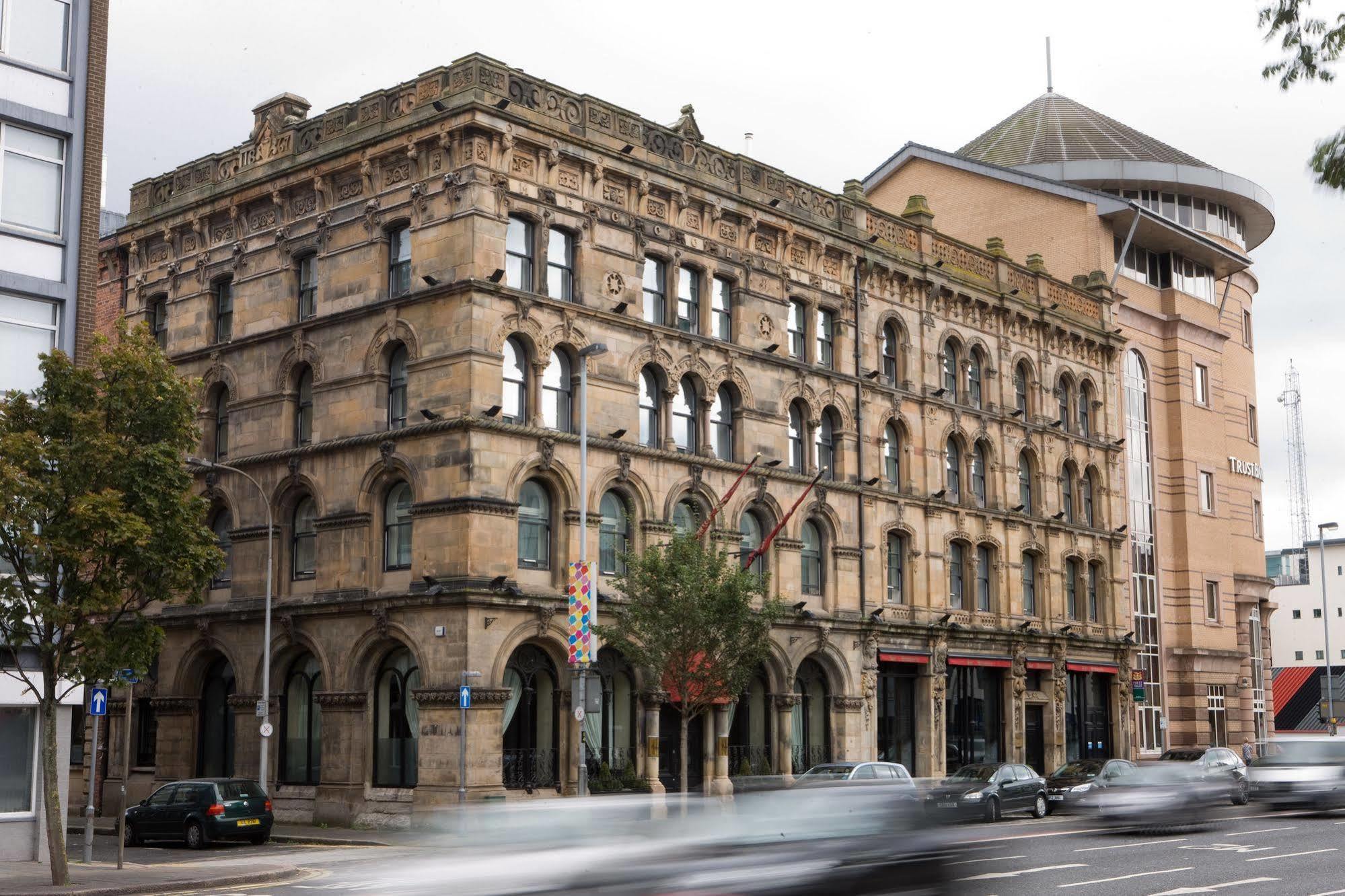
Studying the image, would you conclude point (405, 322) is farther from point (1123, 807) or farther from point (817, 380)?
point (1123, 807)

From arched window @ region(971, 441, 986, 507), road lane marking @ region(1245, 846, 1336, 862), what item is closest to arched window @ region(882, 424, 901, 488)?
arched window @ region(971, 441, 986, 507)

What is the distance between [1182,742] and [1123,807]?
113 ft

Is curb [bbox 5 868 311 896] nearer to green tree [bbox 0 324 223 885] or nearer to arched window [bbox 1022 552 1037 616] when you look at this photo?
green tree [bbox 0 324 223 885]

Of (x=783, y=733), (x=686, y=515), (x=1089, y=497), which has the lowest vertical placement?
(x=783, y=733)

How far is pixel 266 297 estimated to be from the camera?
3953cm

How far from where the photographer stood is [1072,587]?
180 ft

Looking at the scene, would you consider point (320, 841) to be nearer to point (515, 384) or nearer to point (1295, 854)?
point (515, 384)

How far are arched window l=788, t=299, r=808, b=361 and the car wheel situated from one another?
66.5ft

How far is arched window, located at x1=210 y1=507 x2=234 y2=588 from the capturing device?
39688 millimetres

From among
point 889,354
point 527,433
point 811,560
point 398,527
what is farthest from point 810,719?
point 398,527

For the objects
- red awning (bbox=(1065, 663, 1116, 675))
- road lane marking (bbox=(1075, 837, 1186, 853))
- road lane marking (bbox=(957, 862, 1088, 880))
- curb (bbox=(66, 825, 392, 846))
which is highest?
red awning (bbox=(1065, 663, 1116, 675))

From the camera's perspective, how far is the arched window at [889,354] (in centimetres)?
4644

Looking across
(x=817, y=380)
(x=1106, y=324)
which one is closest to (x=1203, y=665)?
(x=1106, y=324)

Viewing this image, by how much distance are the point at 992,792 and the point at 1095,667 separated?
21.3m
